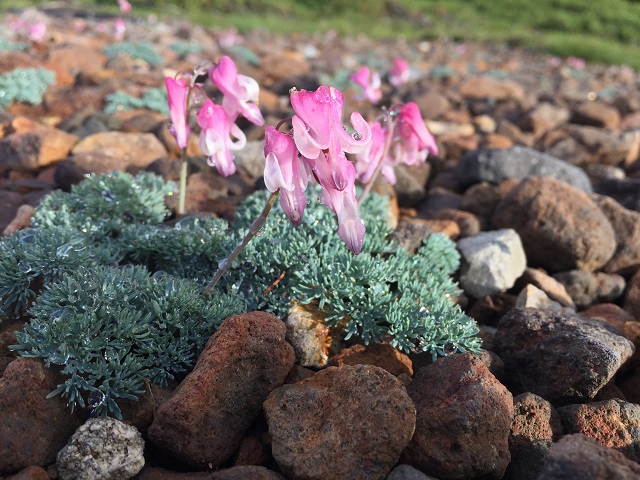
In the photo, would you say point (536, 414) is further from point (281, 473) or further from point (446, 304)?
point (281, 473)


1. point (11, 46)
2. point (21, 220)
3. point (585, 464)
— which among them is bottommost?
point (11, 46)

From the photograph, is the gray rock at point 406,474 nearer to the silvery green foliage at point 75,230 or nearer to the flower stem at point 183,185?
the silvery green foliage at point 75,230

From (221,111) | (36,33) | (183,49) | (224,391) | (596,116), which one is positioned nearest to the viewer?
(224,391)

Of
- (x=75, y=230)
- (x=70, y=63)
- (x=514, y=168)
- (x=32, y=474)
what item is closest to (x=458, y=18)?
(x=70, y=63)

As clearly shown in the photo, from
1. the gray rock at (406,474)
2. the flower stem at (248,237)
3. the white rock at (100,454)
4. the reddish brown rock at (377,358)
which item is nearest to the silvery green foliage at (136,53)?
the flower stem at (248,237)

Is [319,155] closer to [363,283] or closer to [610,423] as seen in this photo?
[363,283]

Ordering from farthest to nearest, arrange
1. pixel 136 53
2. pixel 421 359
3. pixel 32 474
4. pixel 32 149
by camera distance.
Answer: pixel 136 53 → pixel 32 149 → pixel 421 359 → pixel 32 474

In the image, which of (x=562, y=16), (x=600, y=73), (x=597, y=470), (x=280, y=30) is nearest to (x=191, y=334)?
(x=597, y=470)
